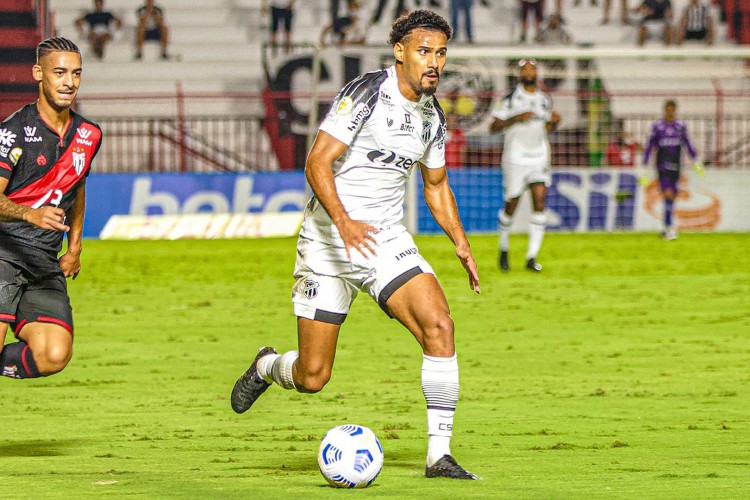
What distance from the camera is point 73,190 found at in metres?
6.98

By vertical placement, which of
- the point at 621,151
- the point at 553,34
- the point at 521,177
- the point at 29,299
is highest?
the point at 553,34

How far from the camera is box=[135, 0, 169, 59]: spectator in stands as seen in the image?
28914 millimetres

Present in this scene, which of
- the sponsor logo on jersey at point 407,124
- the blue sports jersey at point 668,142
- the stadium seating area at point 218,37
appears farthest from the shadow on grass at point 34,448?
the stadium seating area at point 218,37

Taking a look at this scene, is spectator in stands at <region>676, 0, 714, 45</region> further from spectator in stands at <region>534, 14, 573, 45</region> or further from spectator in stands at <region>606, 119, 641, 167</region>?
spectator in stands at <region>606, 119, 641, 167</region>

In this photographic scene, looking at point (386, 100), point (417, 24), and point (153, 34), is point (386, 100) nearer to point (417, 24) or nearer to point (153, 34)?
point (417, 24)

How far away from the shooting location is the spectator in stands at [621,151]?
25094 mm

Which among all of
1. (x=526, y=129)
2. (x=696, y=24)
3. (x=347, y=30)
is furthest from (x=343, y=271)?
(x=696, y=24)

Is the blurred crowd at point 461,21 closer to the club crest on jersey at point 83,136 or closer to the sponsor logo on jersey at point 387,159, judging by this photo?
the club crest on jersey at point 83,136

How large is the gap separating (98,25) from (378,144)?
930 inches

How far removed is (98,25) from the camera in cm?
2898

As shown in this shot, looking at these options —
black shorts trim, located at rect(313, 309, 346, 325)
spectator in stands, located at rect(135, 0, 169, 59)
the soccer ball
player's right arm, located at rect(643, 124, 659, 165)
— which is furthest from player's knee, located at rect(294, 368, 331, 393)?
spectator in stands, located at rect(135, 0, 169, 59)

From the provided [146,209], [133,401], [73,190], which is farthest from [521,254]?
[73,190]

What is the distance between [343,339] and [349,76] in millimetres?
16435

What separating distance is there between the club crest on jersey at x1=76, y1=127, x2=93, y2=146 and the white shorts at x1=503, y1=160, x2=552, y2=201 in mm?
10518
